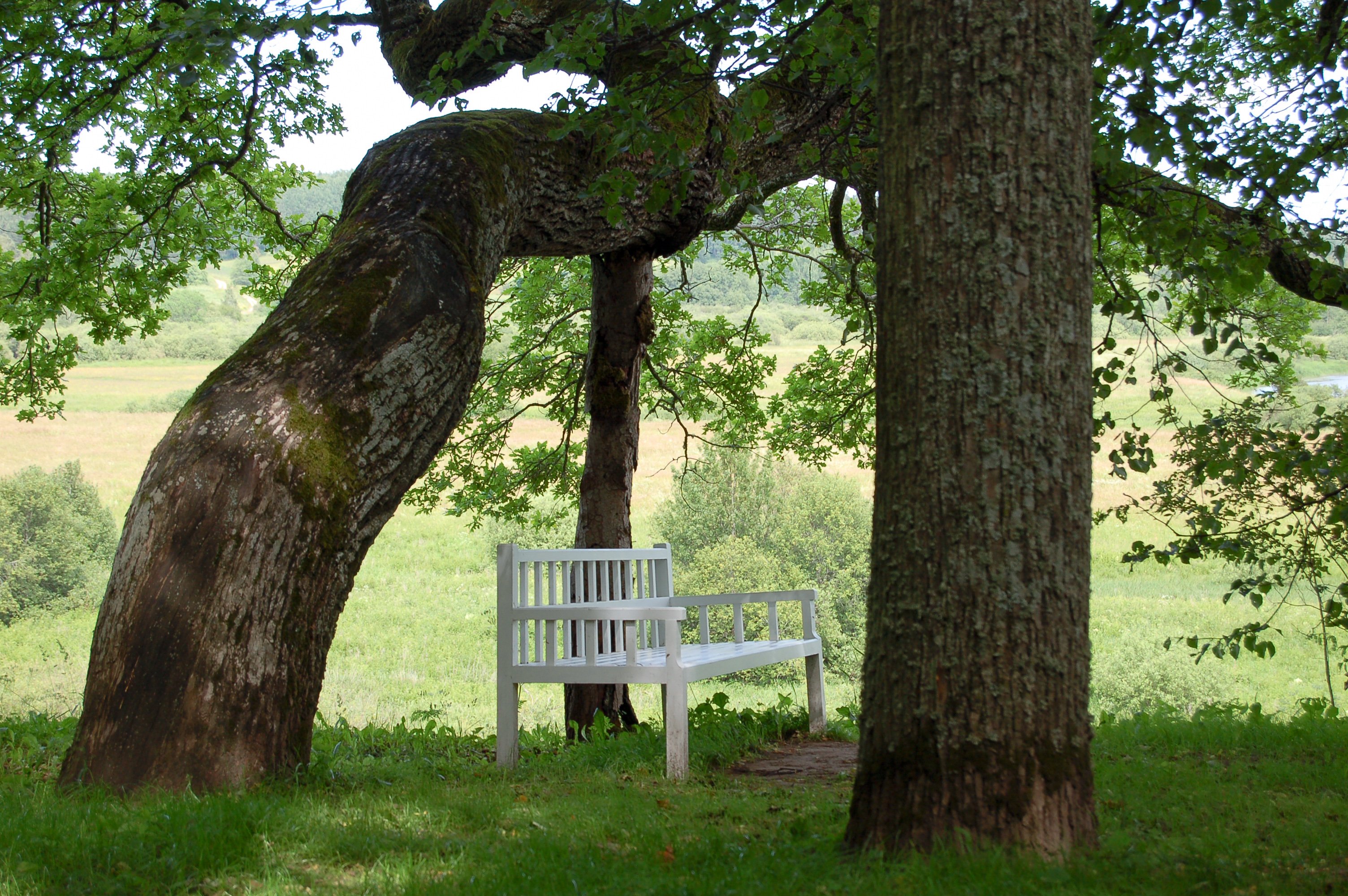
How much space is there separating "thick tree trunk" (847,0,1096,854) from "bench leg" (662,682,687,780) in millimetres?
2096

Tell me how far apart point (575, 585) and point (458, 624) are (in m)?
25.0

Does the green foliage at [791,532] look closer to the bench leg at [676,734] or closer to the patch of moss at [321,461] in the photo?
the bench leg at [676,734]

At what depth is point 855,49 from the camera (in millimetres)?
4781

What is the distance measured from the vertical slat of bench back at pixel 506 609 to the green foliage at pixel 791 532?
57.6 feet

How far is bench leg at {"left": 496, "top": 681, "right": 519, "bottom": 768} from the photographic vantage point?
4953 millimetres

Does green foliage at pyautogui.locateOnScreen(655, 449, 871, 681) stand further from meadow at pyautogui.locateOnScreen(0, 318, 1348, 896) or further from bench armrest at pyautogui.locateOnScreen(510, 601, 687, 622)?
bench armrest at pyautogui.locateOnScreen(510, 601, 687, 622)

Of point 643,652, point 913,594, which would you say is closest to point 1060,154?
point 913,594

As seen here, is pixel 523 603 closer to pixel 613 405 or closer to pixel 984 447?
pixel 613 405

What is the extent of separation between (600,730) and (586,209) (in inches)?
118

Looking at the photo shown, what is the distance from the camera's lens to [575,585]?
19.3 feet

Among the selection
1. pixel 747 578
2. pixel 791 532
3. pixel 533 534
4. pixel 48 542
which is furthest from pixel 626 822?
pixel 48 542

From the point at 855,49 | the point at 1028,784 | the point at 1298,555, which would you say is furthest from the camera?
the point at 1298,555

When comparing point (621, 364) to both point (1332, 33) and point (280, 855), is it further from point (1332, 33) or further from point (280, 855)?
point (280, 855)

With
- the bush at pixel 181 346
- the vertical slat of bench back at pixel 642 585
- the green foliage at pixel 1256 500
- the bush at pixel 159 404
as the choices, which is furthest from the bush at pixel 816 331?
the vertical slat of bench back at pixel 642 585
